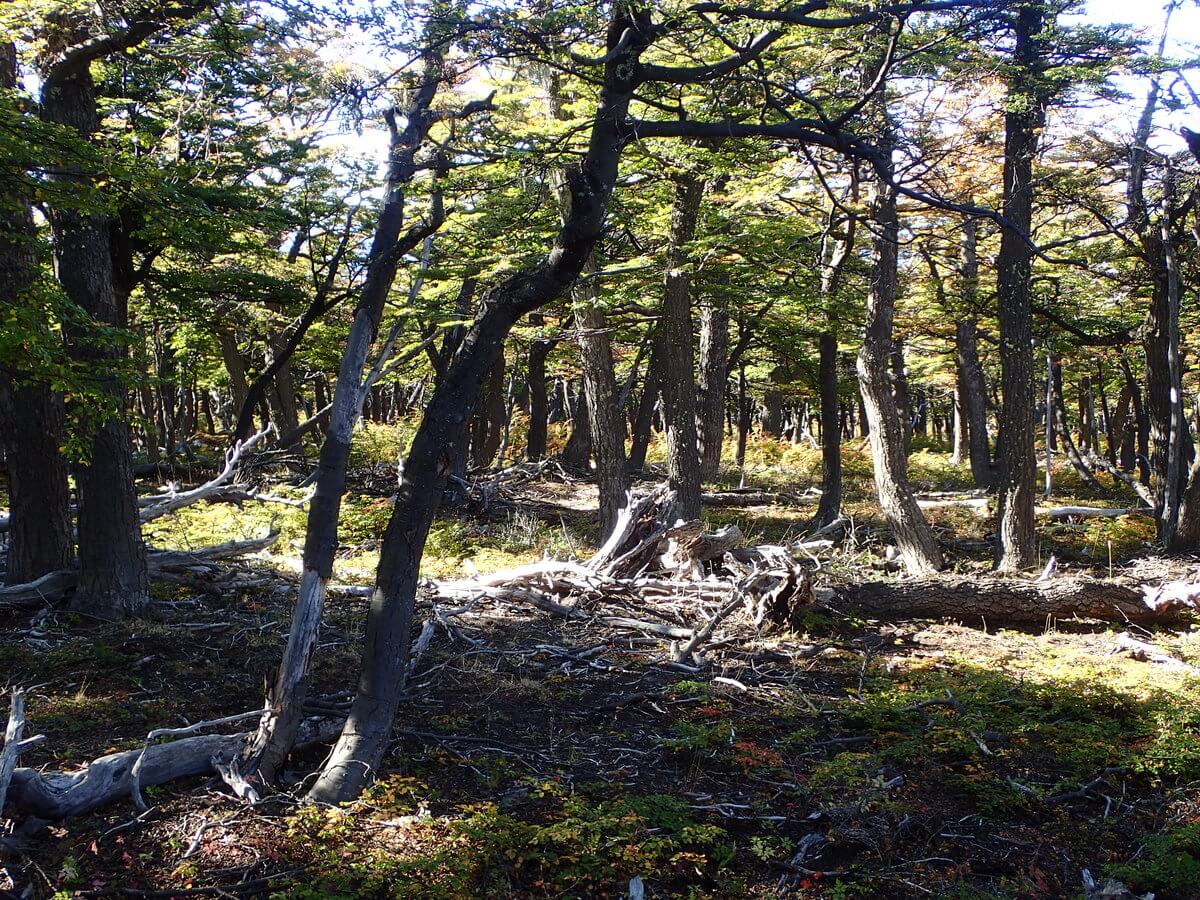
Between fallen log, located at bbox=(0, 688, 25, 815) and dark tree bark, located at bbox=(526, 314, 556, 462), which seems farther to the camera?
dark tree bark, located at bbox=(526, 314, 556, 462)

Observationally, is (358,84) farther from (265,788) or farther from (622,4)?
(265,788)

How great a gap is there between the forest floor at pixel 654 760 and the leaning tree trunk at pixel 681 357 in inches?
165

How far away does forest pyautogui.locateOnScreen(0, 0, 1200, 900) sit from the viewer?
4.48m

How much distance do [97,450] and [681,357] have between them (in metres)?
7.62

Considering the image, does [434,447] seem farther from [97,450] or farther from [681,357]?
[681,357]

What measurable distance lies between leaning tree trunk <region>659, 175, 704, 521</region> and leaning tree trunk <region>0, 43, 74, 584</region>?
7.63 meters

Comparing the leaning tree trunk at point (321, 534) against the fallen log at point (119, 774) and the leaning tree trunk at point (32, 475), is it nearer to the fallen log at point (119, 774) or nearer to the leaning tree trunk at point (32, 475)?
the fallen log at point (119, 774)

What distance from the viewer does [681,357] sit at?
498 inches

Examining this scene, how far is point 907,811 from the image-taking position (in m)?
4.84

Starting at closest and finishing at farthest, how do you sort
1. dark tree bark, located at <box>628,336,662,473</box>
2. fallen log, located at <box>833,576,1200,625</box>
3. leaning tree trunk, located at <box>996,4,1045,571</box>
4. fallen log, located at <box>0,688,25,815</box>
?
1. fallen log, located at <box>0,688,25,815</box>
2. fallen log, located at <box>833,576,1200,625</box>
3. leaning tree trunk, located at <box>996,4,1045,571</box>
4. dark tree bark, located at <box>628,336,662,473</box>

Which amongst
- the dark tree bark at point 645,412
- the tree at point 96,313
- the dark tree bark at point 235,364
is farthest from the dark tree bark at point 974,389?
the dark tree bark at point 235,364

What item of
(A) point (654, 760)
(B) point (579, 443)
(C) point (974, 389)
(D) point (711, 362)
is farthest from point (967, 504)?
Answer: (A) point (654, 760)

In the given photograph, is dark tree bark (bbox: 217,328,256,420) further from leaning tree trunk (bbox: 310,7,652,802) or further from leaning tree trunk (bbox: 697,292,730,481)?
leaning tree trunk (bbox: 310,7,652,802)

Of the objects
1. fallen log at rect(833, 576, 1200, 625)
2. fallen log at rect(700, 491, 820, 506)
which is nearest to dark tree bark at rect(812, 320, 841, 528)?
fallen log at rect(700, 491, 820, 506)
